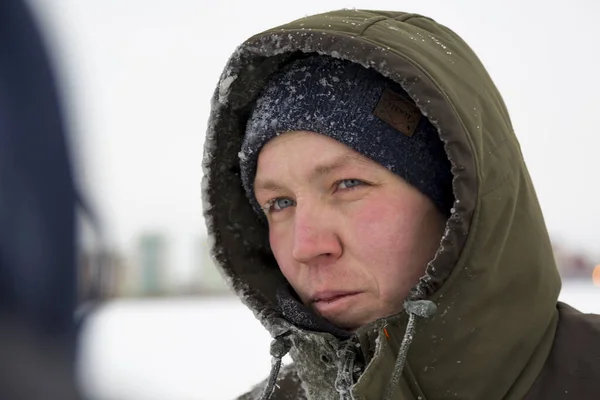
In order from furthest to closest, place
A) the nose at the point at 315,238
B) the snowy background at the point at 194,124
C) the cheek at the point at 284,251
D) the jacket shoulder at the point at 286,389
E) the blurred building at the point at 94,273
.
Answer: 1. the snowy background at the point at 194,124
2. the blurred building at the point at 94,273
3. the jacket shoulder at the point at 286,389
4. the cheek at the point at 284,251
5. the nose at the point at 315,238

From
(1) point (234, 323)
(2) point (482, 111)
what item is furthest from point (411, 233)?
(1) point (234, 323)

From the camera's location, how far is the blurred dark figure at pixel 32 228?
2.60m

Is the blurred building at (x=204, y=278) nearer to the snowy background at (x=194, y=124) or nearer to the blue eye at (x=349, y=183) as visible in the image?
the snowy background at (x=194, y=124)

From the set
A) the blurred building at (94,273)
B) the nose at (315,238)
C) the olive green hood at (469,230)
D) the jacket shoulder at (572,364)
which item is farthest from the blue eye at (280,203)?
the blurred building at (94,273)

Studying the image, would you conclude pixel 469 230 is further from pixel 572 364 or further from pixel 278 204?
pixel 278 204

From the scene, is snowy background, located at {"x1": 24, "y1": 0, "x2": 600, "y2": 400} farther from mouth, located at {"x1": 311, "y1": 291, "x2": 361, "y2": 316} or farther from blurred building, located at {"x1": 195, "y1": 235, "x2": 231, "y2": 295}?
mouth, located at {"x1": 311, "y1": 291, "x2": 361, "y2": 316}

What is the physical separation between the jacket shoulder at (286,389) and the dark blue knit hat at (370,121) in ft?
1.97

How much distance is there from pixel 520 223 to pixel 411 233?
0.20 meters

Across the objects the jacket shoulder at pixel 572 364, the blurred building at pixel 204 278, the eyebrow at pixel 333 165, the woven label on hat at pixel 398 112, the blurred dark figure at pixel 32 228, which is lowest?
the jacket shoulder at pixel 572 364

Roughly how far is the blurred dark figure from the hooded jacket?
4.73 feet

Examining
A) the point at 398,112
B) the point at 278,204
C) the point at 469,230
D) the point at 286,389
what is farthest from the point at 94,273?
the point at 469,230

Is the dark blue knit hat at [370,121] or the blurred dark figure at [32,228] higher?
the blurred dark figure at [32,228]

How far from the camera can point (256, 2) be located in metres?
7.39

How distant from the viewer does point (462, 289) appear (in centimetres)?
126
